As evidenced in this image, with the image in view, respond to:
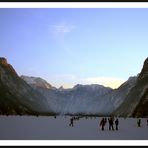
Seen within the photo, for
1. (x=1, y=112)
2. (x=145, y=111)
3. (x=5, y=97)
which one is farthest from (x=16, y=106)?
(x=145, y=111)

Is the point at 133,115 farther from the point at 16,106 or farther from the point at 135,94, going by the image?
the point at 16,106

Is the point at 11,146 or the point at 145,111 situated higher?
the point at 11,146
